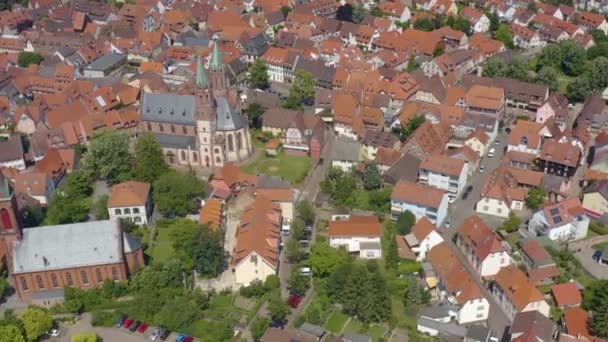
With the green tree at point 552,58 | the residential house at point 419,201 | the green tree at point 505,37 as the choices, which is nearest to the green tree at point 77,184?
the residential house at point 419,201

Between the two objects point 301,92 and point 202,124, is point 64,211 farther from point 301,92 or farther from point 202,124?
point 301,92

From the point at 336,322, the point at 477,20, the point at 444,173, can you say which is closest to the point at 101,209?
the point at 336,322

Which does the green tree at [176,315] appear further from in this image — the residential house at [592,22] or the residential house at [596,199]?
the residential house at [592,22]

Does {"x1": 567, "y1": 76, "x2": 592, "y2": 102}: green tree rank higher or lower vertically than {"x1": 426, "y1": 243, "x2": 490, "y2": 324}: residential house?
higher

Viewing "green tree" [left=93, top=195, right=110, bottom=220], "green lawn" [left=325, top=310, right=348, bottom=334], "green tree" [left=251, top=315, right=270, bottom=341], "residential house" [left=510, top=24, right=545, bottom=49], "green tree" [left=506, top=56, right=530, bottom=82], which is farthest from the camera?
"residential house" [left=510, top=24, right=545, bottom=49]

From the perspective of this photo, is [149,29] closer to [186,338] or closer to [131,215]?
[131,215]

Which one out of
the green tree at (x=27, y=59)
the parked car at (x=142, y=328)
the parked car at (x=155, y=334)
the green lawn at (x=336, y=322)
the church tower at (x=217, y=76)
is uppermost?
the church tower at (x=217, y=76)

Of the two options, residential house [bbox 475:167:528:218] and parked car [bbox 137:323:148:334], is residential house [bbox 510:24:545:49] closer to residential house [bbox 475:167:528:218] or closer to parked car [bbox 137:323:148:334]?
residential house [bbox 475:167:528:218]

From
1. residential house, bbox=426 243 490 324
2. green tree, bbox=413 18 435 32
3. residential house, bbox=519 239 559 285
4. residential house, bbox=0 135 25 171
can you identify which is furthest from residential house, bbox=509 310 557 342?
green tree, bbox=413 18 435 32
